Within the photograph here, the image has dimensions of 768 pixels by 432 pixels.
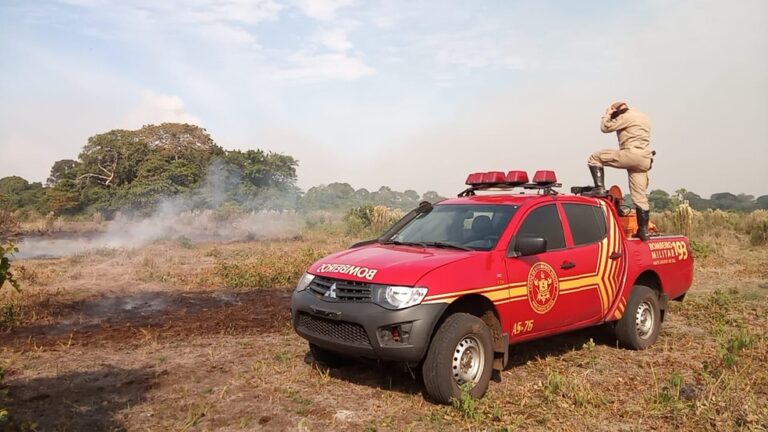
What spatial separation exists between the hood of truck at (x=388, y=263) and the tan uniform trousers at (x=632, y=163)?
3285 mm

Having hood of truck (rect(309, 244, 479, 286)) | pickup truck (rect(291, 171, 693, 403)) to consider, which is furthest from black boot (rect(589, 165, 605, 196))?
hood of truck (rect(309, 244, 479, 286))

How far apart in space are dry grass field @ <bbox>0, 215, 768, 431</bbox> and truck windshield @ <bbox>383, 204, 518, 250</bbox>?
1345 millimetres

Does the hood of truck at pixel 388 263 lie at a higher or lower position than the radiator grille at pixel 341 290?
higher

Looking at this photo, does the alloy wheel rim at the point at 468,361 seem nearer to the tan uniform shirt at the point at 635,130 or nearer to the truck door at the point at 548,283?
the truck door at the point at 548,283

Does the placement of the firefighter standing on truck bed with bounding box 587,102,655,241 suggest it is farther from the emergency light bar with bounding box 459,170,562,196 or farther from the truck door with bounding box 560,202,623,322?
the emergency light bar with bounding box 459,170,562,196

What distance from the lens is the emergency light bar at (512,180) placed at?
6.43 meters

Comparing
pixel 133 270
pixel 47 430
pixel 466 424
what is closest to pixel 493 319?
pixel 466 424

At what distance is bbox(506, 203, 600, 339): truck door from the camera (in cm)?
541

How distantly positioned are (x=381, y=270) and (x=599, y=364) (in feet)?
9.58

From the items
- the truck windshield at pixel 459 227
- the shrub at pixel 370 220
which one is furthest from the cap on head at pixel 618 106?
the shrub at pixel 370 220

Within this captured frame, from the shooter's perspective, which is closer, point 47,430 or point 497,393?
point 47,430

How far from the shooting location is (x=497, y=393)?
532 centimetres

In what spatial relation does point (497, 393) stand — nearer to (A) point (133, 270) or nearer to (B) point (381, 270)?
(B) point (381, 270)

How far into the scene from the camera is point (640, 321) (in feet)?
23.0
